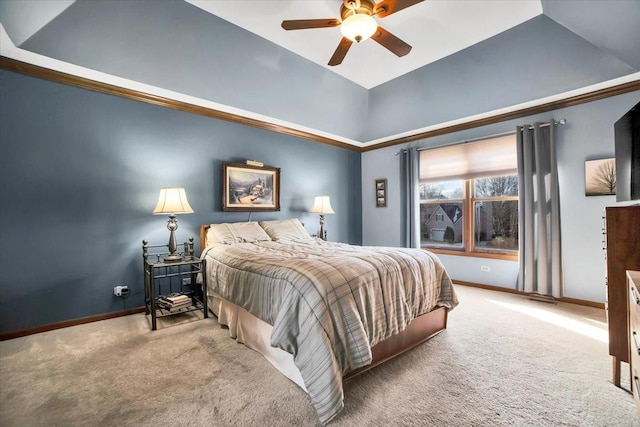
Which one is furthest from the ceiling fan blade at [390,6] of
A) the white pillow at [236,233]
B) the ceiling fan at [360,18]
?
the white pillow at [236,233]

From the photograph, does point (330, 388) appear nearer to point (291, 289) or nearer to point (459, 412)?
point (291, 289)

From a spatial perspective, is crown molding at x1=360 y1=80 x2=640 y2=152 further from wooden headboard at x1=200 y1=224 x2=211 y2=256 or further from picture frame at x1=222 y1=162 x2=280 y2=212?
wooden headboard at x1=200 y1=224 x2=211 y2=256

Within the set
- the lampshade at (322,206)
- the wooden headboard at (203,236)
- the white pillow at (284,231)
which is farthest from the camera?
the lampshade at (322,206)

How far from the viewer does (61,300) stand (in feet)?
9.27

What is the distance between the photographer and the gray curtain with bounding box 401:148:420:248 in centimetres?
495

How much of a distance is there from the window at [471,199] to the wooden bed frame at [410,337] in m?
2.24

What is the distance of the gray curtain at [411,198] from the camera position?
495 cm

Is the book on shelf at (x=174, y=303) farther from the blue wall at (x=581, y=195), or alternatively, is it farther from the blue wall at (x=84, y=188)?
the blue wall at (x=581, y=195)

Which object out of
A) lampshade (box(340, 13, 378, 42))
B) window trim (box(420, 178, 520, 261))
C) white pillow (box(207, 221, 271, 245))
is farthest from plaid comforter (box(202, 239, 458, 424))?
window trim (box(420, 178, 520, 261))

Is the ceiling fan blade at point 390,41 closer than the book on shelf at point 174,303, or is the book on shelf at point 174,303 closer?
the ceiling fan blade at point 390,41

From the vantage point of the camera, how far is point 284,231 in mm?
4004

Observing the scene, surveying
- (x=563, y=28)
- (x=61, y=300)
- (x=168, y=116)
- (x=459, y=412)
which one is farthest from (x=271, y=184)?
(x=563, y=28)

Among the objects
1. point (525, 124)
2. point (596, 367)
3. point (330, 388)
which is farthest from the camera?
point (525, 124)

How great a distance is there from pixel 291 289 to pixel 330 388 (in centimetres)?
59
